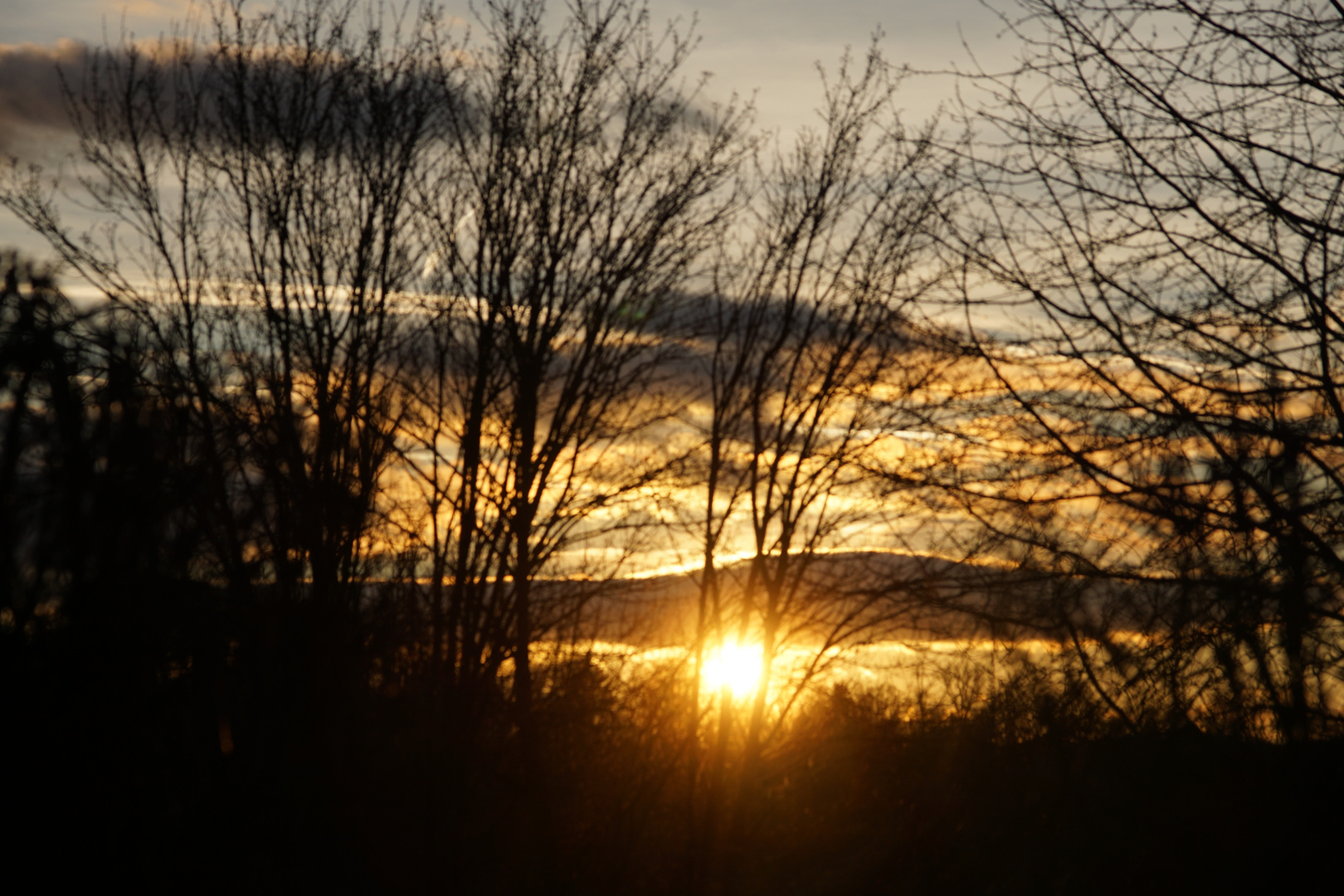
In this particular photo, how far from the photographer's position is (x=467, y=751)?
1235 cm

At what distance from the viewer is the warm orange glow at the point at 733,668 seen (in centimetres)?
1788

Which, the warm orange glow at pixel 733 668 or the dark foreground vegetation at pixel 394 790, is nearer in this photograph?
the dark foreground vegetation at pixel 394 790

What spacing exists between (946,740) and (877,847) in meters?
3.88

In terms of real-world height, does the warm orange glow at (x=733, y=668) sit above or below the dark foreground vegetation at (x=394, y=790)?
above

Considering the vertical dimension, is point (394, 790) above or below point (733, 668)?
below

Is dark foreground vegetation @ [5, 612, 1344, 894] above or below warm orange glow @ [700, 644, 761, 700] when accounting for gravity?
below

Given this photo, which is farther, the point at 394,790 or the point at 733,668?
the point at 733,668

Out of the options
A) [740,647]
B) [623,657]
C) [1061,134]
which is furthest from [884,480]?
[740,647]

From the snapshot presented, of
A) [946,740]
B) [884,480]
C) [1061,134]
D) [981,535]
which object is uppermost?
[1061,134]

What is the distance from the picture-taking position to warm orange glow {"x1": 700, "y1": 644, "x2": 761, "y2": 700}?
17.9 meters

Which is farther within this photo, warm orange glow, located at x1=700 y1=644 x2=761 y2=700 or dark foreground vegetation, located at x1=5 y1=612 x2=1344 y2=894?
warm orange glow, located at x1=700 y1=644 x2=761 y2=700

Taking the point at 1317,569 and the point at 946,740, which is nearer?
the point at 1317,569

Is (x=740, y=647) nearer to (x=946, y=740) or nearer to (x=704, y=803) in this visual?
(x=704, y=803)

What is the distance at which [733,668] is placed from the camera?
18.2 meters
